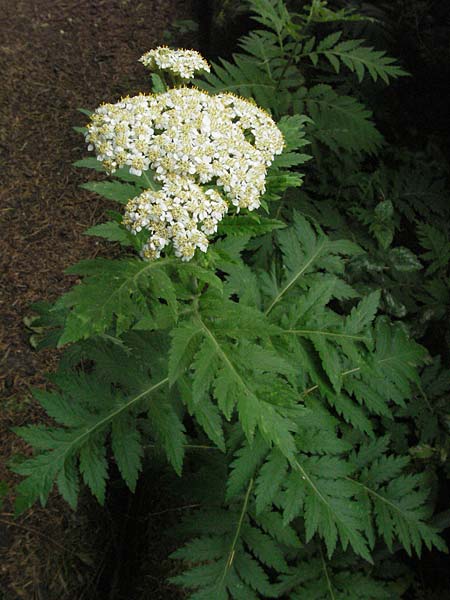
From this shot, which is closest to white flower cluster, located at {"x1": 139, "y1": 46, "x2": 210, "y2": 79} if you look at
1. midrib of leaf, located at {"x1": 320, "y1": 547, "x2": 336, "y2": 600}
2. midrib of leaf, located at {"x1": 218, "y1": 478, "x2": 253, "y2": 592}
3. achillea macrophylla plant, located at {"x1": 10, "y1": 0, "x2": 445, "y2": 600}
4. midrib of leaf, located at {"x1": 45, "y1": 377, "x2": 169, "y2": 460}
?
achillea macrophylla plant, located at {"x1": 10, "y1": 0, "x2": 445, "y2": 600}

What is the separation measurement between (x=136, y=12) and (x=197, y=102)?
179 inches

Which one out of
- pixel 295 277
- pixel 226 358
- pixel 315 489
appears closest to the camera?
pixel 226 358

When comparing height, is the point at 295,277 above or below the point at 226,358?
below

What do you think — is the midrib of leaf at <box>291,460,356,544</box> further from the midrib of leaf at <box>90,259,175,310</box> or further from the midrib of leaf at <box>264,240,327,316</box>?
the midrib of leaf at <box>90,259,175,310</box>

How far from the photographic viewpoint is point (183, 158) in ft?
6.64

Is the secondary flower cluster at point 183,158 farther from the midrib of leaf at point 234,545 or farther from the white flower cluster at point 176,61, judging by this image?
the midrib of leaf at point 234,545

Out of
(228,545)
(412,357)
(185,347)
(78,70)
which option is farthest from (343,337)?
(78,70)

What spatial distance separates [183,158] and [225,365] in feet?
2.53

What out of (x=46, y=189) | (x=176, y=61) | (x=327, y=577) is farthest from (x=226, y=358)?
(x=46, y=189)

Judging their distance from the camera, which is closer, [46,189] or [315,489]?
[315,489]

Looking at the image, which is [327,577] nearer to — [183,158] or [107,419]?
[107,419]

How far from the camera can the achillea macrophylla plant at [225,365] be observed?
193 cm

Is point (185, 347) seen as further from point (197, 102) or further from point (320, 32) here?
point (320, 32)

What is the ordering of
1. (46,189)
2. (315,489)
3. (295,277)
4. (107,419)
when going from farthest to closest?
1. (46,189)
2. (295,277)
3. (315,489)
4. (107,419)
